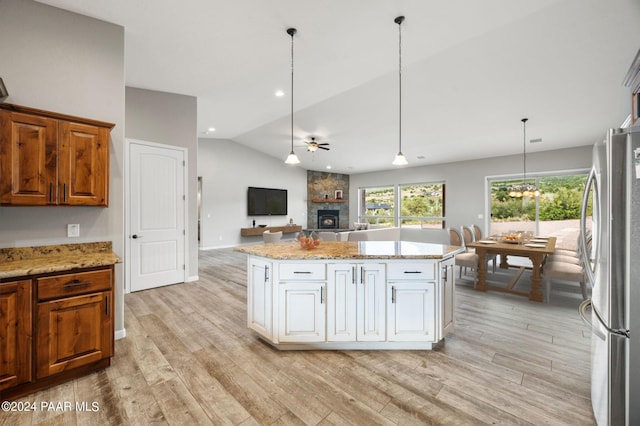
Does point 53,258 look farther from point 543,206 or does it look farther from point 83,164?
point 543,206

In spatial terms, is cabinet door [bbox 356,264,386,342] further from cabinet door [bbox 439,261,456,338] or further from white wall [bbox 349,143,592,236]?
white wall [bbox 349,143,592,236]

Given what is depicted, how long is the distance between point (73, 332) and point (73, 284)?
35 centimetres

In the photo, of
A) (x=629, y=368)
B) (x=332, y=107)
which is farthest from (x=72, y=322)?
(x=332, y=107)

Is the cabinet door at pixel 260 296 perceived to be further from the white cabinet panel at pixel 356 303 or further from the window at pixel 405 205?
the window at pixel 405 205

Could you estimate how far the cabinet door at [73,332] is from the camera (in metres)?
1.93

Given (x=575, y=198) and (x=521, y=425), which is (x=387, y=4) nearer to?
(x=521, y=425)

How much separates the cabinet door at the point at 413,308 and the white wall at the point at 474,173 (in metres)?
6.47

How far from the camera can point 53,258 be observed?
2324 mm

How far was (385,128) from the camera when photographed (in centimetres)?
654

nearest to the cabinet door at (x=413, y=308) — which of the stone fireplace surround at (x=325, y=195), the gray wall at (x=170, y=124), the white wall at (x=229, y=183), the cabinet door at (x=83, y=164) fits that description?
the cabinet door at (x=83, y=164)

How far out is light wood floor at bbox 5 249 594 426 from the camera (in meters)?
1.72

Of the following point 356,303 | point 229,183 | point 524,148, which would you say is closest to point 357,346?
point 356,303

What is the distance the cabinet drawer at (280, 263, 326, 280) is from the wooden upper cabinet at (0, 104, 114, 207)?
1732 mm

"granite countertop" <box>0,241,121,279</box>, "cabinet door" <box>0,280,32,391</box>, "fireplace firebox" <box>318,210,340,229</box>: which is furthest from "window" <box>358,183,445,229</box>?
"cabinet door" <box>0,280,32,391</box>
